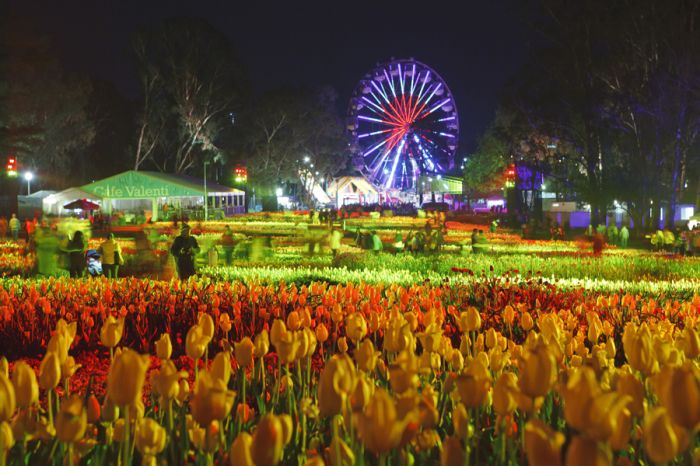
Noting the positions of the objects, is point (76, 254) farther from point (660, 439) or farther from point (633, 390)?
point (660, 439)

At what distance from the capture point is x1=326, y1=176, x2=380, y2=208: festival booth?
80750 mm

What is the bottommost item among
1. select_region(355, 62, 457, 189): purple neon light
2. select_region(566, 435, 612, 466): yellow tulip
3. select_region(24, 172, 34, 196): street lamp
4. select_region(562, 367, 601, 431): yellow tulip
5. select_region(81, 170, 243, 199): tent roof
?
select_region(566, 435, 612, 466): yellow tulip

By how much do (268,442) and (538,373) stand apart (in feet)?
3.06

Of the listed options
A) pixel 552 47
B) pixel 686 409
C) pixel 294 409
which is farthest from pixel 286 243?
pixel 686 409

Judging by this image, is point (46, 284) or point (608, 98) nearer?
point (46, 284)

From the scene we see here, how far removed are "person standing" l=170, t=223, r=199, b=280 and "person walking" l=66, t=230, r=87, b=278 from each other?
6.82 ft

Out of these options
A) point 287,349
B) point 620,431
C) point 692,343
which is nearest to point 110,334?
point 287,349

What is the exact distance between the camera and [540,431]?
1.91 m

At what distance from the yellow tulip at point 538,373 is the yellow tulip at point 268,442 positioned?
34.5 inches

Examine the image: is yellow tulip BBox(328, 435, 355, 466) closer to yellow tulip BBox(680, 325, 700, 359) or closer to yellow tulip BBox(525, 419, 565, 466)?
yellow tulip BBox(525, 419, 565, 466)

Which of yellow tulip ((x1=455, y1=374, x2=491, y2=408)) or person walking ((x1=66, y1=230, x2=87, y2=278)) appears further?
person walking ((x1=66, y1=230, x2=87, y2=278))

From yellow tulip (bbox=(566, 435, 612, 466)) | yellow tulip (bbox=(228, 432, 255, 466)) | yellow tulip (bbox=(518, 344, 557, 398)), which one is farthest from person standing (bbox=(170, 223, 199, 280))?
yellow tulip (bbox=(566, 435, 612, 466))

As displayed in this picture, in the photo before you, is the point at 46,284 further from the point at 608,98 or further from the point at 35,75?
the point at 35,75

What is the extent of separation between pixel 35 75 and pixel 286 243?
31.9 metres
